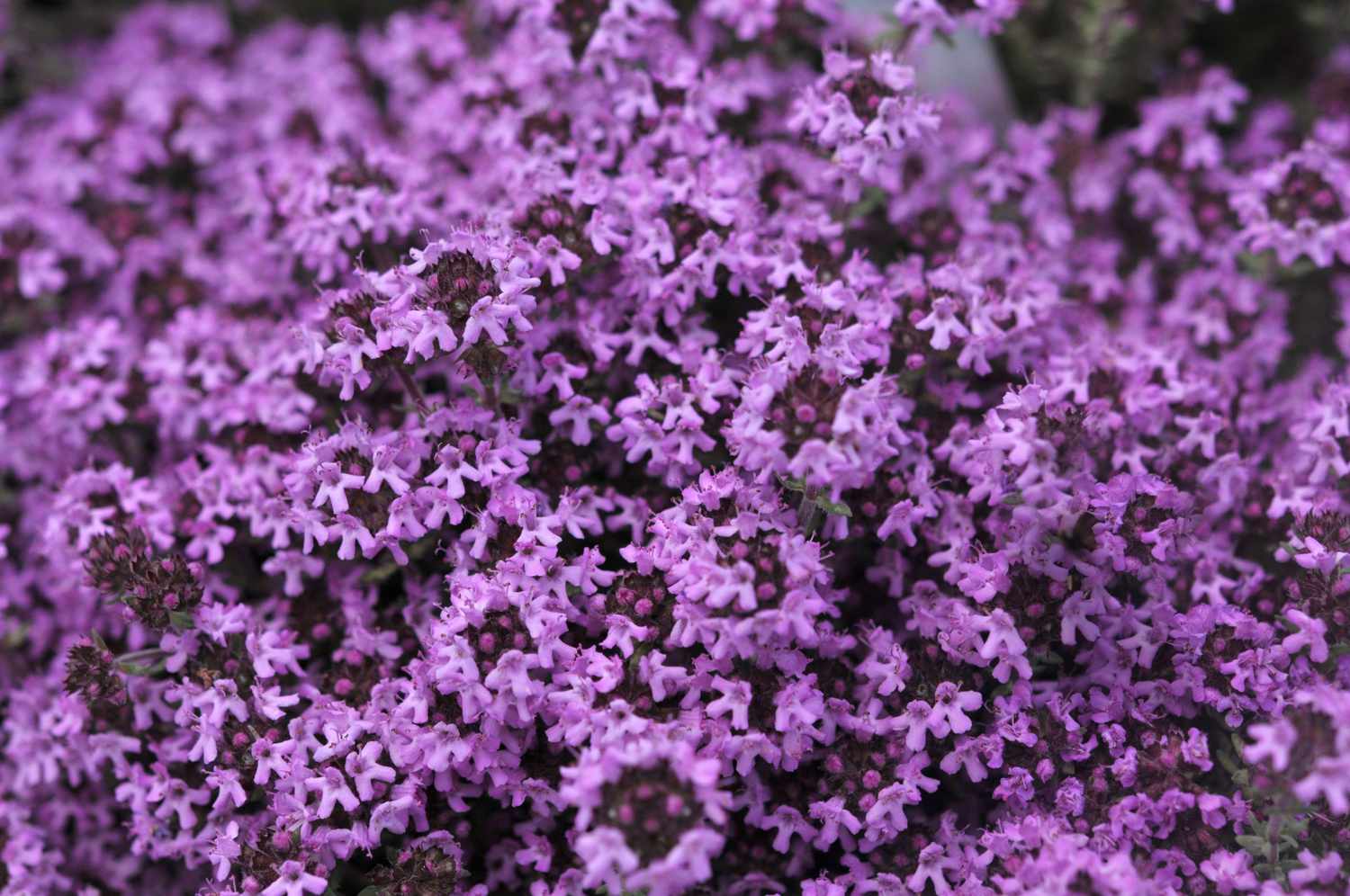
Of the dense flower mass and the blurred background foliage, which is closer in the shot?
the dense flower mass

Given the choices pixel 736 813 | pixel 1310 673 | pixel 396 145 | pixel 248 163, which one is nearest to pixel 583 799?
pixel 736 813

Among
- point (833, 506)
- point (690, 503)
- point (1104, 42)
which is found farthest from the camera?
point (1104, 42)

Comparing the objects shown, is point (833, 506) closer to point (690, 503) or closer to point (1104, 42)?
point (690, 503)

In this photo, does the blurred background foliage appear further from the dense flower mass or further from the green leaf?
the green leaf

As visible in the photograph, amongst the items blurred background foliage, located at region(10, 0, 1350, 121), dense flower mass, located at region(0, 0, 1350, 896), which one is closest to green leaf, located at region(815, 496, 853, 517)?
dense flower mass, located at region(0, 0, 1350, 896)

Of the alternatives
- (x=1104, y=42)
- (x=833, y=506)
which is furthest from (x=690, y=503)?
(x=1104, y=42)

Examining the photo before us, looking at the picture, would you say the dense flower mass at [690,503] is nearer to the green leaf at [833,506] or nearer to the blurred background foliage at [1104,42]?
the green leaf at [833,506]

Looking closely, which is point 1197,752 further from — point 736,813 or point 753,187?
point 753,187

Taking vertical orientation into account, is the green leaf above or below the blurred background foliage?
below
